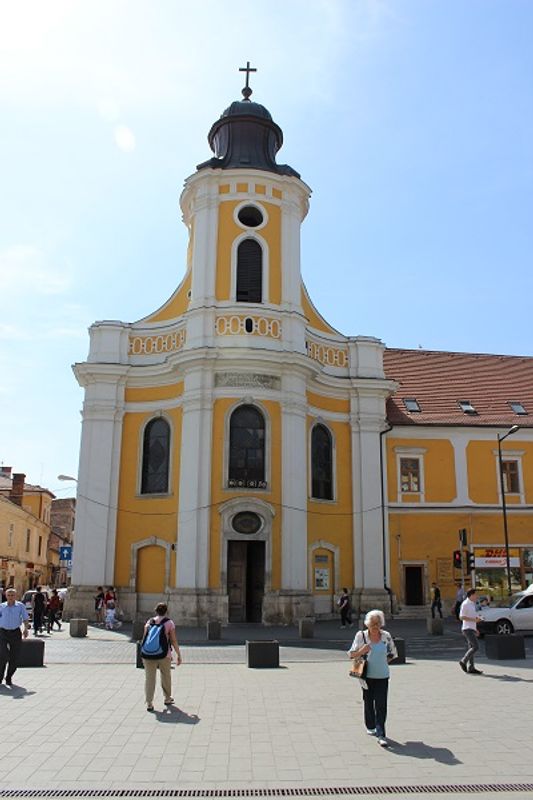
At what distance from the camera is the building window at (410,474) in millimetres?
31688

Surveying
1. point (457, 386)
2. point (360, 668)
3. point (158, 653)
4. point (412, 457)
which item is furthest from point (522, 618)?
point (457, 386)

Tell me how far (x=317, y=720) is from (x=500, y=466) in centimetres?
2415

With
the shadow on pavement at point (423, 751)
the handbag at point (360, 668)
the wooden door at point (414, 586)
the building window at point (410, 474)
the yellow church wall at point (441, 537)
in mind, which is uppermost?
the building window at point (410, 474)

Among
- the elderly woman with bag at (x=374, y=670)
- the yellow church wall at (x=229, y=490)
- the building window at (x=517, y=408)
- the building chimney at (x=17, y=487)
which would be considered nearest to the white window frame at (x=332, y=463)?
the yellow church wall at (x=229, y=490)

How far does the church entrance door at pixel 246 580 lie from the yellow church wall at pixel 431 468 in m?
7.58

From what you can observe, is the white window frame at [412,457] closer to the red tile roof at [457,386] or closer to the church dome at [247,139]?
the red tile roof at [457,386]

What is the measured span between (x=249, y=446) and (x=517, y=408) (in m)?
15.1

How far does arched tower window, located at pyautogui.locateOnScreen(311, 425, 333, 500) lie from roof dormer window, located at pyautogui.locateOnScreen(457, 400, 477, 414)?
788 cm

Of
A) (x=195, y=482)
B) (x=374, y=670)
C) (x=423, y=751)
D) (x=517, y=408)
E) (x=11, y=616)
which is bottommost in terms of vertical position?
(x=423, y=751)

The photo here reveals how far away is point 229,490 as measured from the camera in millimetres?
26219

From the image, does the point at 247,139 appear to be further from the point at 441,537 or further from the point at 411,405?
the point at 441,537

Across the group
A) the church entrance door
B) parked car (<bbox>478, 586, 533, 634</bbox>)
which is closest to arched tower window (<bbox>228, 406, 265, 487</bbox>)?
the church entrance door

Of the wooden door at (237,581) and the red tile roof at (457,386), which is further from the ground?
the red tile roof at (457,386)

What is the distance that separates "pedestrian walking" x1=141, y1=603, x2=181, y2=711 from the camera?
10.2 meters
